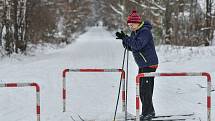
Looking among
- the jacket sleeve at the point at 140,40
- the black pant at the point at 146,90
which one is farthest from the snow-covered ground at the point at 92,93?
the jacket sleeve at the point at 140,40

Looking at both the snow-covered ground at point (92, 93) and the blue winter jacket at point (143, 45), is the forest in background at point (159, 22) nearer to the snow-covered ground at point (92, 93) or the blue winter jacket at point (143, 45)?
the snow-covered ground at point (92, 93)

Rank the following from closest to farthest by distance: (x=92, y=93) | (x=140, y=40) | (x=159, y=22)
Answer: (x=140, y=40), (x=92, y=93), (x=159, y=22)

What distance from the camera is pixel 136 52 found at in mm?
7746

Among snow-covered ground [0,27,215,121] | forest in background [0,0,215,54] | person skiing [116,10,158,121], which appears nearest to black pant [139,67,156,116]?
person skiing [116,10,158,121]

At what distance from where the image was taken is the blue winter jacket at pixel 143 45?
7559mm

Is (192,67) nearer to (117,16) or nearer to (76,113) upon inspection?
(76,113)

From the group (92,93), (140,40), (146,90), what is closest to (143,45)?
(140,40)

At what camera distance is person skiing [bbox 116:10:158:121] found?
298 inches

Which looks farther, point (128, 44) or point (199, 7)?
point (199, 7)

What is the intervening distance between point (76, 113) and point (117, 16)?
59218 millimetres

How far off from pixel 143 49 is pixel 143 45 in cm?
16

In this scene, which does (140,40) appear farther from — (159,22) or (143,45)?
(159,22)

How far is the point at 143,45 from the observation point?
24.8 ft

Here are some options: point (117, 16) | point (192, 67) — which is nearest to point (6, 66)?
point (192, 67)
